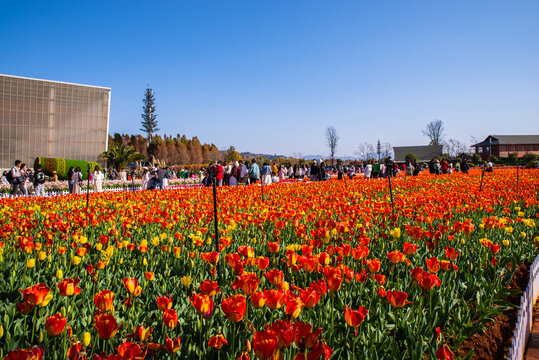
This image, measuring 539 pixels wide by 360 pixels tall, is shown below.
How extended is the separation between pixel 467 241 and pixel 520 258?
22.0 inches

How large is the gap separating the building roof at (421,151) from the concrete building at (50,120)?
64742 mm

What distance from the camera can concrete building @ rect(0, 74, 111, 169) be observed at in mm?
48031

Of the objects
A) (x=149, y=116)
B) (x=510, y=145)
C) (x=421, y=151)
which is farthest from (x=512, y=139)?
(x=149, y=116)

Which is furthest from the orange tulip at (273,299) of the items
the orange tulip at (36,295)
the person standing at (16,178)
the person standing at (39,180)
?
the person standing at (39,180)

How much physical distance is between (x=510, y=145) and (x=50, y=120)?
9314cm

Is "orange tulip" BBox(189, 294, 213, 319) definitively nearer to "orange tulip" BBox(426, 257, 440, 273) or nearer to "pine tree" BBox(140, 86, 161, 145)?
"orange tulip" BBox(426, 257, 440, 273)

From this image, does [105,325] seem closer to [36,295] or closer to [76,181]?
[36,295]

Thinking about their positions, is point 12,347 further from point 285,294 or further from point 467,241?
point 467,241

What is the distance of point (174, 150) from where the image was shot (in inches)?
3216

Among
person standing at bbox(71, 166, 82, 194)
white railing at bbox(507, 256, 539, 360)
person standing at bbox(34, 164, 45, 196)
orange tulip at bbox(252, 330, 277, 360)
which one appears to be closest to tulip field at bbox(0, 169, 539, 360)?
orange tulip at bbox(252, 330, 277, 360)

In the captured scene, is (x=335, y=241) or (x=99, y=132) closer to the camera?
(x=335, y=241)

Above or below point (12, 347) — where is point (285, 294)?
above

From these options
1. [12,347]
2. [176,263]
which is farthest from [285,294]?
[176,263]

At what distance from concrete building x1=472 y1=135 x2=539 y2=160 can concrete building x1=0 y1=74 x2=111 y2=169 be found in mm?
83072
